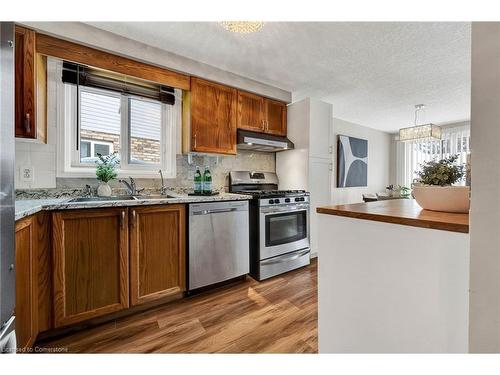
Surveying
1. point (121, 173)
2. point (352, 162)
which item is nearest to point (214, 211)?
point (121, 173)

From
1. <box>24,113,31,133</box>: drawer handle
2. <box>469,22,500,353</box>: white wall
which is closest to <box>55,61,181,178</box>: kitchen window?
<box>24,113,31,133</box>: drawer handle

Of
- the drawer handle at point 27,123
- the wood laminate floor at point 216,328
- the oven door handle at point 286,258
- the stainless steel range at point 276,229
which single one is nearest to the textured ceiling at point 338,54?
the drawer handle at point 27,123

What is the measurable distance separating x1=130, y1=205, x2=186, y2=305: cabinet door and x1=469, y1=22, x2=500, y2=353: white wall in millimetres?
1831

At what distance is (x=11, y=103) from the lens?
63 centimetres

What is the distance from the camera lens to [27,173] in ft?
6.04

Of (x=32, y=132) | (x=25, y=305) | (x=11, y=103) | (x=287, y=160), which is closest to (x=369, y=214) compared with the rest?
(x=11, y=103)

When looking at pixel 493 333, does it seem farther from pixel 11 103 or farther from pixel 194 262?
pixel 194 262

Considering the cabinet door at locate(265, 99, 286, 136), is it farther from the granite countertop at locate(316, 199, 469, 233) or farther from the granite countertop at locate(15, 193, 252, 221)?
the granite countertop at locate(316, 199, 469, 233)

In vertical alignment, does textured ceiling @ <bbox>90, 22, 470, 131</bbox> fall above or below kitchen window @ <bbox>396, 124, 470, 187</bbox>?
above

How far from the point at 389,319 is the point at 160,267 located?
1.64m

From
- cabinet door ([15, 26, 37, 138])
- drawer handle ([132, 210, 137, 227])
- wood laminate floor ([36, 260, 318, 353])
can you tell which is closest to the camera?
wood laminate floor ([36, 260, 318, 353])

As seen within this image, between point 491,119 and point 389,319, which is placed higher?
point 491,119

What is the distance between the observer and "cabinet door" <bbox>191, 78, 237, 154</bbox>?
2482mm

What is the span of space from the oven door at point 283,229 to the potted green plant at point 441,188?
162 cm
